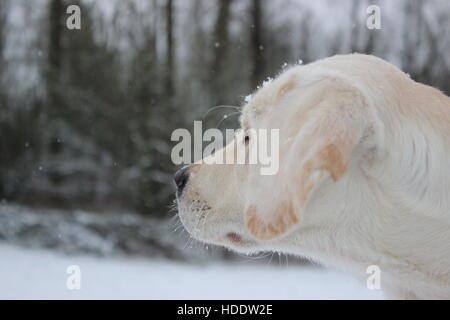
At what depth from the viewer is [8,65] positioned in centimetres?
973

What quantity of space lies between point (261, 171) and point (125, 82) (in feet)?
27.8

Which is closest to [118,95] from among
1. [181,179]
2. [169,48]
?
[169,48]

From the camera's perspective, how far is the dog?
1765 mm

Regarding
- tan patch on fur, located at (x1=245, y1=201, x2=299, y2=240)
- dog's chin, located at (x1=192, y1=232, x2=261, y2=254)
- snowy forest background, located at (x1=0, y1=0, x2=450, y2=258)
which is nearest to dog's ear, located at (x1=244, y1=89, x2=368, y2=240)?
tan patch on fur, located at (x1=245, y1=201, x2=299, y2=240)

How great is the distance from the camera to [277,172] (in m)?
1.87

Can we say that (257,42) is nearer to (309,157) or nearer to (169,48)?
(169,48)

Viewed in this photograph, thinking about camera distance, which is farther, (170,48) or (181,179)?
(170,48)

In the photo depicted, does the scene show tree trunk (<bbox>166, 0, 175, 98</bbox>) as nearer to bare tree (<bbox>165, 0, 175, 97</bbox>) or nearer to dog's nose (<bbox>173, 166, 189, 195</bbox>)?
bare tree (<bbox>165, 0, 175, 97</bbox>)

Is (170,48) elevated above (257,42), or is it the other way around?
(257,42)

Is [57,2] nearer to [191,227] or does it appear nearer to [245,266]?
[245,266]

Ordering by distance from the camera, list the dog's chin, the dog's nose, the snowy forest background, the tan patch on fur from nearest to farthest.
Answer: the tan patch on fur < the dog's chin < the dog's nose < the snowy forest background

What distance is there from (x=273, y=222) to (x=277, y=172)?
0.54 ft

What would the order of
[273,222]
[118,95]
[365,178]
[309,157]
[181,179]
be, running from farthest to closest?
[118,95] → [181,179] → [365,178] → [273,222] → [309,157]

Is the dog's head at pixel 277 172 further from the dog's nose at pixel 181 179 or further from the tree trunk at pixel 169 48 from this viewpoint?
the tree trunk at pixel 169 48
